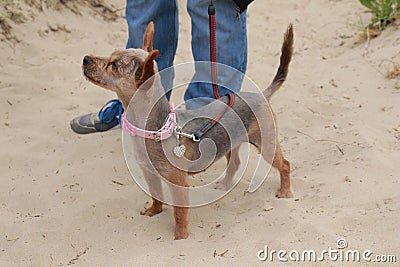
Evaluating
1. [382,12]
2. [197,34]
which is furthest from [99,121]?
[382,12]


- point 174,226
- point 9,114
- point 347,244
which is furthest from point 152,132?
point 9,114

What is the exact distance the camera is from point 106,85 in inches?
117

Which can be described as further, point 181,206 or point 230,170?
point 230,170

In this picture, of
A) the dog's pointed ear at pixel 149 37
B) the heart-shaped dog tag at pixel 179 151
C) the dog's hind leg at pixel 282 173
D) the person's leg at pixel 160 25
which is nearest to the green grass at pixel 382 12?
the person's leg at pixel 160 25

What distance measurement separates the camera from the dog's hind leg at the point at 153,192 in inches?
126

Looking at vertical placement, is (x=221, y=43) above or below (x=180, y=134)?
above

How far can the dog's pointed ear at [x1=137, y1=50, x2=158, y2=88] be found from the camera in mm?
2619

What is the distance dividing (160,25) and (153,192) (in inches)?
48.1

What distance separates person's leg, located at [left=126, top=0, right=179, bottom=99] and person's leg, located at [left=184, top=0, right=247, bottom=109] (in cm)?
23

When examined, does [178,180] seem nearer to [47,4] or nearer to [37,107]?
[37,107]

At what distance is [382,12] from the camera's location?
551cm

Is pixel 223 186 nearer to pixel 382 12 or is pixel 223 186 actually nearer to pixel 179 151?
pixel 179 151

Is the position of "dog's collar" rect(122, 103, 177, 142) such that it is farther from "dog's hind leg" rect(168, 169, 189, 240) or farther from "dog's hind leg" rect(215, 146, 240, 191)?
"dog's hind leg" rect(215, 146, 240, 191)

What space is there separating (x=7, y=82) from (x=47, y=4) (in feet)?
4.23
